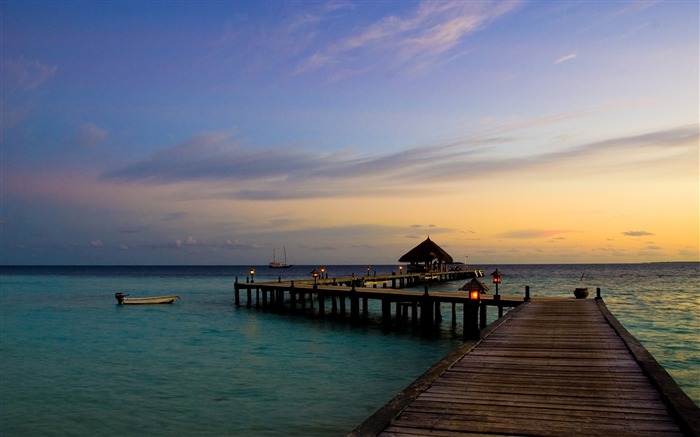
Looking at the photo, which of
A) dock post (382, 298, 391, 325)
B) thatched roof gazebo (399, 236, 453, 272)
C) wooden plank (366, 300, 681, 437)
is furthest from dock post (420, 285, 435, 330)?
thatched roof gazebo (399, 236, 453, 272)

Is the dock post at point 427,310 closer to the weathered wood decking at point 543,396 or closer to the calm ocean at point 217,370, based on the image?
the calm ocean at point 217,370

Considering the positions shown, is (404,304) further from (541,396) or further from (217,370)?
(541,396)

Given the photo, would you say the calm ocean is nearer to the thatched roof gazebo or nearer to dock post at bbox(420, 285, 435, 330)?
dock post at bbox(420, 285, 435, 330)

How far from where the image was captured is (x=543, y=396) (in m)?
7.38

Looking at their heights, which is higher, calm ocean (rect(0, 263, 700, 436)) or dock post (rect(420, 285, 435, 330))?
dock post (rect(420, 285, 435, 330))

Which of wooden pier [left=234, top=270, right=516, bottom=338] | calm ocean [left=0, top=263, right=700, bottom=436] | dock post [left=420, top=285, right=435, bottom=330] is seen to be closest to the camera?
calm ocean [left=0, top=263, right=700, bottom=436]

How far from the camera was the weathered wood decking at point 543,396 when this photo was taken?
19.6 ft

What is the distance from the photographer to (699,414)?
239 inches

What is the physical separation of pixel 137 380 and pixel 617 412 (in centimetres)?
1504

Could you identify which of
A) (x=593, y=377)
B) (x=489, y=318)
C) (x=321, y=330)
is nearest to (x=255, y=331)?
(x=321, y=330)

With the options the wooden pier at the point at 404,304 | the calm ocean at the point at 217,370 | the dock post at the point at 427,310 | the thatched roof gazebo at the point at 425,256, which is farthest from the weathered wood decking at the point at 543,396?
the thatched roof gazebo at the point at 425,256

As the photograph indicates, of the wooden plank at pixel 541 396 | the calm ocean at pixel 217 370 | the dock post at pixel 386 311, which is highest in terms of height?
the wooden plank at pixel 541 396

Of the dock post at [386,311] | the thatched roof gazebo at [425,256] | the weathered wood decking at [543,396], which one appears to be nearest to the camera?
the weathered wood decking at [543,396]

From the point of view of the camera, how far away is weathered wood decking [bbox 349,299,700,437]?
5.99 meters
